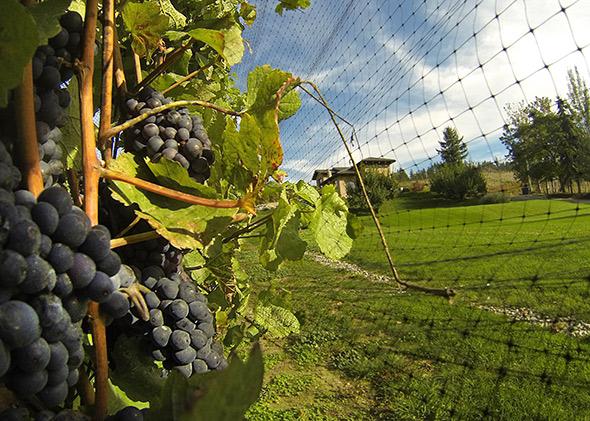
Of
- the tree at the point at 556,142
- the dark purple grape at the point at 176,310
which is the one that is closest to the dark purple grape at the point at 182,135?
the dark purple grape at the point at 176,310

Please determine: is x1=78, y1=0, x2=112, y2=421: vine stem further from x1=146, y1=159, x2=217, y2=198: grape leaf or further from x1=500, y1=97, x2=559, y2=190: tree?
x1=500, y1=97, x2=559, y2=190: tree

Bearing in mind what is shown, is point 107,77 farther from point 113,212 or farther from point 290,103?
point 290,103

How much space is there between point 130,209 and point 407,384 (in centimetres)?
371

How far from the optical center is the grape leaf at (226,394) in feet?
1.03

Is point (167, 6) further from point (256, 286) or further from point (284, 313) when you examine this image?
point (256, 286)

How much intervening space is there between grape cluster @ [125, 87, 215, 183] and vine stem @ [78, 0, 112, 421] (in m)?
0.13

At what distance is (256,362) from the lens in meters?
0.34

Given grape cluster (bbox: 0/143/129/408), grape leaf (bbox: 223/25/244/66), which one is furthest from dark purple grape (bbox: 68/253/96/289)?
grape leaf (bbox: 223/25/244/66)

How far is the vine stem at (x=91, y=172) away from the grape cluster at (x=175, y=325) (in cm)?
10

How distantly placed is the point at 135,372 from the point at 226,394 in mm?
296

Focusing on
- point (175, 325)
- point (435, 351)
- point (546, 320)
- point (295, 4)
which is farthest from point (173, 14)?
point (546, 320)

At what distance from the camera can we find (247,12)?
1114 millimetres

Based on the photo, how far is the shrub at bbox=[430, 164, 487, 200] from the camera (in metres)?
18.5

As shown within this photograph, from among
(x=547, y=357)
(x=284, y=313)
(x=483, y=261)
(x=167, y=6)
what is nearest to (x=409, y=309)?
(x=547, y=357)
